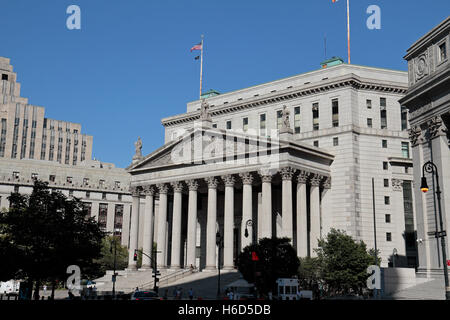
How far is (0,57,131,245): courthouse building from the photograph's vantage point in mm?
121875

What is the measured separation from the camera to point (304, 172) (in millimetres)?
67625

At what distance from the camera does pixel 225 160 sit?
7150cm

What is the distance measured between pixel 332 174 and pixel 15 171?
79.7 m

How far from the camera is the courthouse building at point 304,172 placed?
6738 cm

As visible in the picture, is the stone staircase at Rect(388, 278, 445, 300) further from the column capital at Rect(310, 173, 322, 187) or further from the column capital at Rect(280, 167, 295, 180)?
the column capital at Rect(310, 173, 322, 187)

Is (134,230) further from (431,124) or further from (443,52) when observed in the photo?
(443,52)

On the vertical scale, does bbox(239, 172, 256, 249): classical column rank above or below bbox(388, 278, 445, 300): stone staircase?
above

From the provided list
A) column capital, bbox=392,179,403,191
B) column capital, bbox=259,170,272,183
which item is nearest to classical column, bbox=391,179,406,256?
column capital, bbox=392,179,403,191

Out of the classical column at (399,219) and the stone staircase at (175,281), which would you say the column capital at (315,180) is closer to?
the classical column at (399,219)

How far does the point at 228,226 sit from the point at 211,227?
3.15 meters

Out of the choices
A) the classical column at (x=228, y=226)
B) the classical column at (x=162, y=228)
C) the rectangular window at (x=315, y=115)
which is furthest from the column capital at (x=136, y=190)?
the rectangular window at (x=315, y=115)

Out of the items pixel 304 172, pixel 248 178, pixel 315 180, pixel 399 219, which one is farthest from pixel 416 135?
pixel 399 219

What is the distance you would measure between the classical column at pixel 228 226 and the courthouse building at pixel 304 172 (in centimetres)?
13

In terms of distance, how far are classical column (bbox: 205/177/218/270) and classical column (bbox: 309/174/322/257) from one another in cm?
1294
